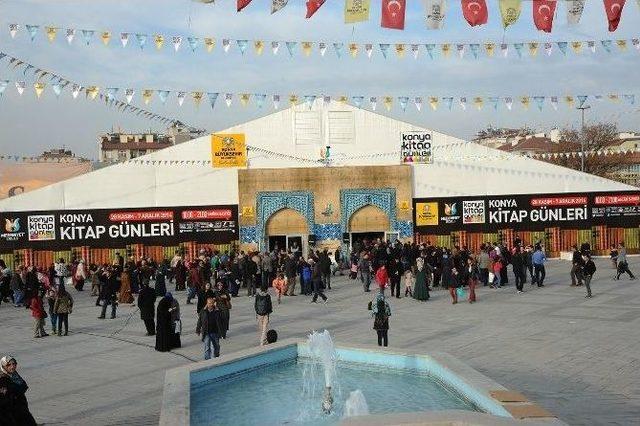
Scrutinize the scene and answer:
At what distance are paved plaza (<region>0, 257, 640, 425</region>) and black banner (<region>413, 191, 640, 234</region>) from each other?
11955 millimetres

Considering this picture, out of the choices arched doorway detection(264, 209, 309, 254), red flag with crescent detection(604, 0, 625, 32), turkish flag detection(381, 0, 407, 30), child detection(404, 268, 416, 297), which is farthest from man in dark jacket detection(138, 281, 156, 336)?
arched doorway detection(264, 209, 309, 254)

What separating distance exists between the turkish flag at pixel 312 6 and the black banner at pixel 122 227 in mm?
20907

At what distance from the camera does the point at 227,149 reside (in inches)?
1415

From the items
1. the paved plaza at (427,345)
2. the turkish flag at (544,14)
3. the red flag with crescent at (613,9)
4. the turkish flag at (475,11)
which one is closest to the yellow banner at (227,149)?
the paved plaza at (427,345)

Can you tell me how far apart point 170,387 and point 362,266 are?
14638 mm

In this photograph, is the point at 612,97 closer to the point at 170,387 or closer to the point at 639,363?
the point at 639,363

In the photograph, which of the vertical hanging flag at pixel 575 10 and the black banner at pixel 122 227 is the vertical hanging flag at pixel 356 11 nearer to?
the vertical hanging flag at pixel 575 10

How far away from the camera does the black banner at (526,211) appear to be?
3641 centimetres

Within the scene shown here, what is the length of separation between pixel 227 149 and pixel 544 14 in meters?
21.0

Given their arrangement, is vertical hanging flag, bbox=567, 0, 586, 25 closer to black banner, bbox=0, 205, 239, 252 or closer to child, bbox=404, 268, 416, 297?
child, bbox=404, 268, 416, 297

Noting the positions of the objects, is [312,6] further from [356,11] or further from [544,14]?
[544,14]

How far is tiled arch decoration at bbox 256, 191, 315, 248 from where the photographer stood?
36.0 meters

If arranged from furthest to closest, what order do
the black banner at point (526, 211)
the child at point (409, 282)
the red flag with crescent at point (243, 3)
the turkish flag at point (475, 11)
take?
1. the black banner at point (526, 211)
2. the child at point (409, 282)
3. the turkish flag at point (475, 11)
4. the red flag with crescent at point (243, 3)

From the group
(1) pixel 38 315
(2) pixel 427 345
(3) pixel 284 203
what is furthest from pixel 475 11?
(3) pixel 284 203
